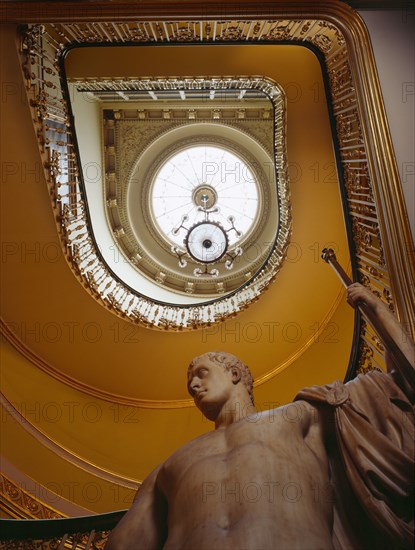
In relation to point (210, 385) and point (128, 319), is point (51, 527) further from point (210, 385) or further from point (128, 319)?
point (128, 319)

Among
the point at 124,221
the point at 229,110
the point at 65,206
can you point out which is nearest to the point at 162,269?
the point at 124,221

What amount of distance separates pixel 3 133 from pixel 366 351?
4654 millimetres

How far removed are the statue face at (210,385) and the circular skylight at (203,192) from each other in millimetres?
8736

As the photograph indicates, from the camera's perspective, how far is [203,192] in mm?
13000

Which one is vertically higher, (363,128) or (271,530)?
(363,128)

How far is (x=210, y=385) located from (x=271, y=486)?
95 cm

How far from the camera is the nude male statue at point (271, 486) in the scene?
2264 millimetres

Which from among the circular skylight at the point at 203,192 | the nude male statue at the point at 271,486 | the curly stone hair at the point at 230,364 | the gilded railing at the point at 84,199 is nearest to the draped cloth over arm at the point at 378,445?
the nude male statue at the point at 271,486

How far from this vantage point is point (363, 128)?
4121mm

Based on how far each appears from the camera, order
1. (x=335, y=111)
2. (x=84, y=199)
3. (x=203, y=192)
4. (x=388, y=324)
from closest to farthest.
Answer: (x=388, y=324) → (x=335, y=111) → (x=84, y=199) → (x=203, y=192)

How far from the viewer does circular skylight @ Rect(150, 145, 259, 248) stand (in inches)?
481

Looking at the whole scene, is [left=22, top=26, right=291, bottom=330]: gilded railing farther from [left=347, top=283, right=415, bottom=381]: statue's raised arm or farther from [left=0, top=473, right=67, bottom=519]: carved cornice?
[left=347, top=283, right=415, bottom=381]: statue's raised arm

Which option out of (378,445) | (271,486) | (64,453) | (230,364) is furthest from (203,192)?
(271,486)

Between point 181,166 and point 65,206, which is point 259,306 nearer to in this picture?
point 65,206
